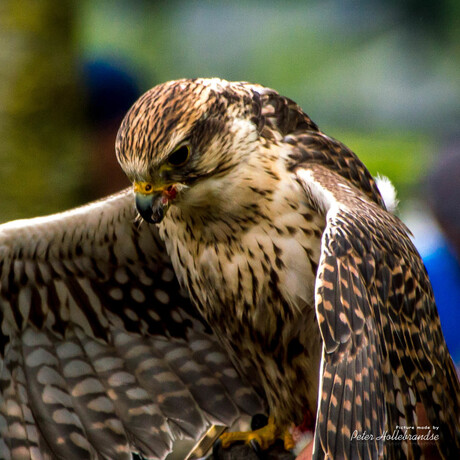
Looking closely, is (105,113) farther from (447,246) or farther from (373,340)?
(373,340)

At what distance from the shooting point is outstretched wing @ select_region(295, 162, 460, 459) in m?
2.16

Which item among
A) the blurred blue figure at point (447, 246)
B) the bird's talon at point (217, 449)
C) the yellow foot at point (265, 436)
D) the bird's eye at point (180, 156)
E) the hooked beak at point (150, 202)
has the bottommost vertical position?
the bird's talon at point (217, 449)

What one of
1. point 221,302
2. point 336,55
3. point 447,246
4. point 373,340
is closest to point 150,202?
point 221,302

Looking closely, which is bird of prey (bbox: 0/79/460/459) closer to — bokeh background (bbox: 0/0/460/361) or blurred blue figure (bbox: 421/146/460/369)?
blurred blue figure (bbox: 421/146/460/369)

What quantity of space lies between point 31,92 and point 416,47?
31.9ft

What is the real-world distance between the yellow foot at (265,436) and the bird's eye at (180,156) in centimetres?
126

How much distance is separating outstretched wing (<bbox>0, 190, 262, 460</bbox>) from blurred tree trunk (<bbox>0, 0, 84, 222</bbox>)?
1.29 metres

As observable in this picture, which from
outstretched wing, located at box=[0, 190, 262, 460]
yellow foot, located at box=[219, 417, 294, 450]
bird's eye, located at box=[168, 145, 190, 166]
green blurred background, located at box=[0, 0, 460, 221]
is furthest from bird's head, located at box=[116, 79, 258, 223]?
green blurred background, located at box=[0, 0, 460, 221]

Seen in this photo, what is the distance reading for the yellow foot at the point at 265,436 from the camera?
3.15 meters

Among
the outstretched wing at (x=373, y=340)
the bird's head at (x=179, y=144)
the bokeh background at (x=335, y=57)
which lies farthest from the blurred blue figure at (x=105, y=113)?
the outstretched wing at (x=373, y=340)

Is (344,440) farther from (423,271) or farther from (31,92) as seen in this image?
(31,92)

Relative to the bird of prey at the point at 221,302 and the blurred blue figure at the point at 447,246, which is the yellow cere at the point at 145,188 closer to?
the bird of prey at the point at 221,302

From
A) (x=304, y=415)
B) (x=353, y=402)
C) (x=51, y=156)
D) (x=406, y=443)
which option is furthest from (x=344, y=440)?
(x=51, y=156)

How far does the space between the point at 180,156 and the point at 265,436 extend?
130cm
